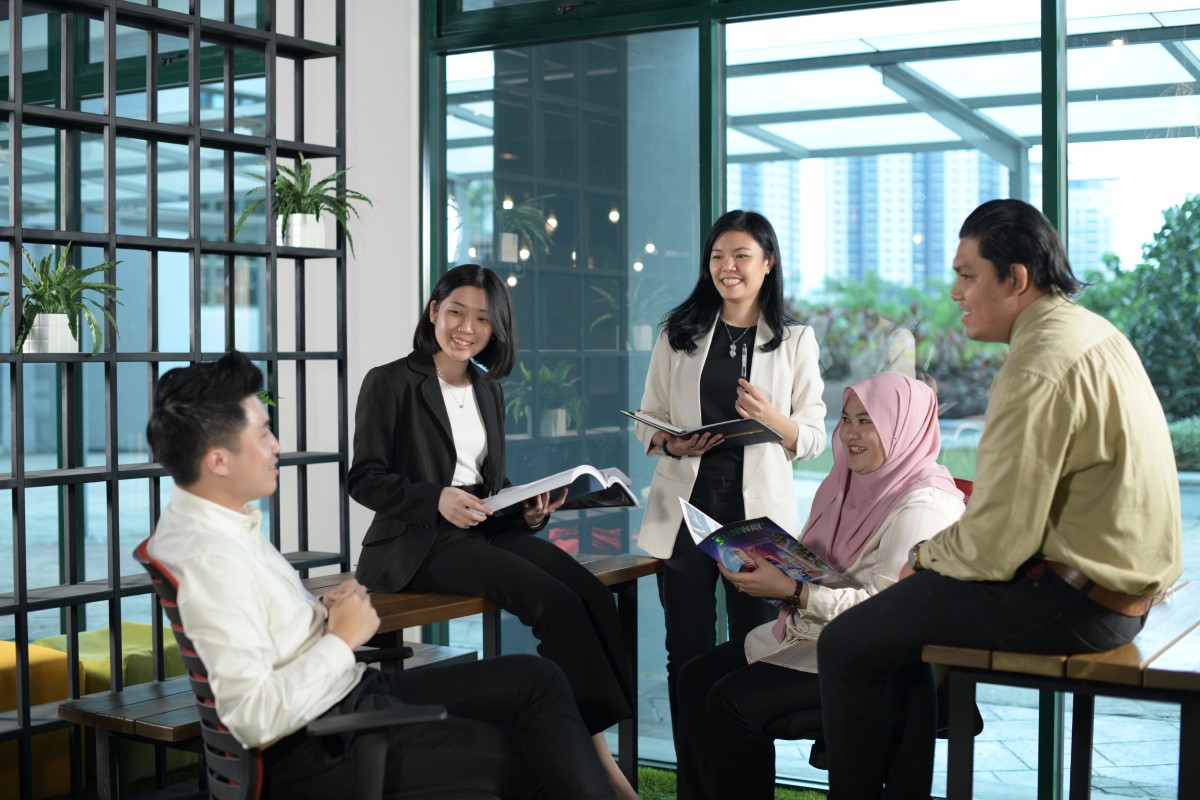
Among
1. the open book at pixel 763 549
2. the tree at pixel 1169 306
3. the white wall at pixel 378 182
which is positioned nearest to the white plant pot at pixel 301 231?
the white wall at pixel 378 182

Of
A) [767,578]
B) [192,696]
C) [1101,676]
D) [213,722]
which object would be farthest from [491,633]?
[1101,676]

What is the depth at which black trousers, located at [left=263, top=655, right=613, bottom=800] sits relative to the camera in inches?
82.5

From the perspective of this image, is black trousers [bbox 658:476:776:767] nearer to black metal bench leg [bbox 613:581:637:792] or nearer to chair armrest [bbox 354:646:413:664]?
black metal bench leg [bbox 613:581:637:792]

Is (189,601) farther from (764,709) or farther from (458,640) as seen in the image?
(458,640)

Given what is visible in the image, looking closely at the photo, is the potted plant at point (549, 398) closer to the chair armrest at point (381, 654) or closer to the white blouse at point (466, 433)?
the white blouse at point (466, 433)

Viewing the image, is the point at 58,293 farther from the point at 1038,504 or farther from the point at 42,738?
the point at 1038,504

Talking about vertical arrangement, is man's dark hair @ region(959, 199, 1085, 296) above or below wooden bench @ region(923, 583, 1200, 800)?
above

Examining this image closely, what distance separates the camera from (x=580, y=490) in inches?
117

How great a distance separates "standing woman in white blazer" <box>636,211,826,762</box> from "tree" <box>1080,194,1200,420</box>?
1.03 m

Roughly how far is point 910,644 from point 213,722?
124 cm

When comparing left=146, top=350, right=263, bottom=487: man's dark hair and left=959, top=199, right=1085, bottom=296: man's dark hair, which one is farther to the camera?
left=959, top=199, right=1085, bottom=296: man's dark hair

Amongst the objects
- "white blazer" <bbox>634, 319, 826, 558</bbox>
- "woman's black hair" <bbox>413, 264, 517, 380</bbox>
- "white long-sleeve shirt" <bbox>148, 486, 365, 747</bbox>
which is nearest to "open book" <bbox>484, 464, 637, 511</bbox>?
"white blazer" <bbox>634, 319, 826, 558</bbox>

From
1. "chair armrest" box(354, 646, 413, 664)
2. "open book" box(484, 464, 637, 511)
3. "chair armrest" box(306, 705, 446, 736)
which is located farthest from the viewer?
"open book" box(484, 464, 637, 511)

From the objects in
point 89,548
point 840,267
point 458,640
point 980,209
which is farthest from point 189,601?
point 89,548
